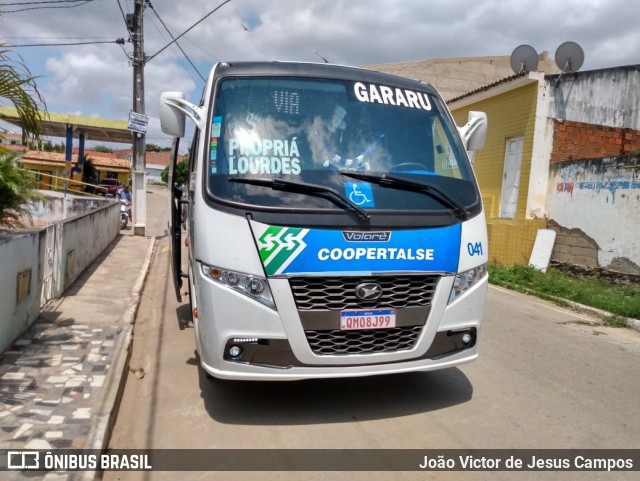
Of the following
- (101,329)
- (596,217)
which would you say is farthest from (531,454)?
(596,217)

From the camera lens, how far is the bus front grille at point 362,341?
141 inches

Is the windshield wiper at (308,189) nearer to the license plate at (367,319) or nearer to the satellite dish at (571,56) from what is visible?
the license plate at (367,319)

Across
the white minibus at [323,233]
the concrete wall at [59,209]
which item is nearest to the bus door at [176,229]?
the white minibus at [323,233]

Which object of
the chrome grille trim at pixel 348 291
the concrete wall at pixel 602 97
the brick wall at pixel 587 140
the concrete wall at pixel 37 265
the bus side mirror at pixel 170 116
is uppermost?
the concrete wall at pixel 602 97

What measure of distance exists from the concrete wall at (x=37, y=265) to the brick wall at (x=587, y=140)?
10.2 meters

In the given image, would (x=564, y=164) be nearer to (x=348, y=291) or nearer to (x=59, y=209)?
(x=348, y=291)

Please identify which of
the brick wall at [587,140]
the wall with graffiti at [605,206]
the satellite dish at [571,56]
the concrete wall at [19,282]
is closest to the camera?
the concrete wall at [19,282]

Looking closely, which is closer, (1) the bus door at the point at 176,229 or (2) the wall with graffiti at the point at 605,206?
(1) the bus door at the point at 176,229

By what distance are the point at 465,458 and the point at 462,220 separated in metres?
1.62

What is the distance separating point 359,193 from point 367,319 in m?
0.86

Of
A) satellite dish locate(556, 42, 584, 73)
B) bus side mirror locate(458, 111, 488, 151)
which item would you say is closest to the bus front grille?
bus side mirror locate(458, 111, 488, 151)

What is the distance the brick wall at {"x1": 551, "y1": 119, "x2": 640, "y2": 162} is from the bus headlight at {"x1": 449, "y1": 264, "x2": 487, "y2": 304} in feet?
31.7

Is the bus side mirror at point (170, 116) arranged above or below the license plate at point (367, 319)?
above

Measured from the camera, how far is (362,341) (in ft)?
12.0
